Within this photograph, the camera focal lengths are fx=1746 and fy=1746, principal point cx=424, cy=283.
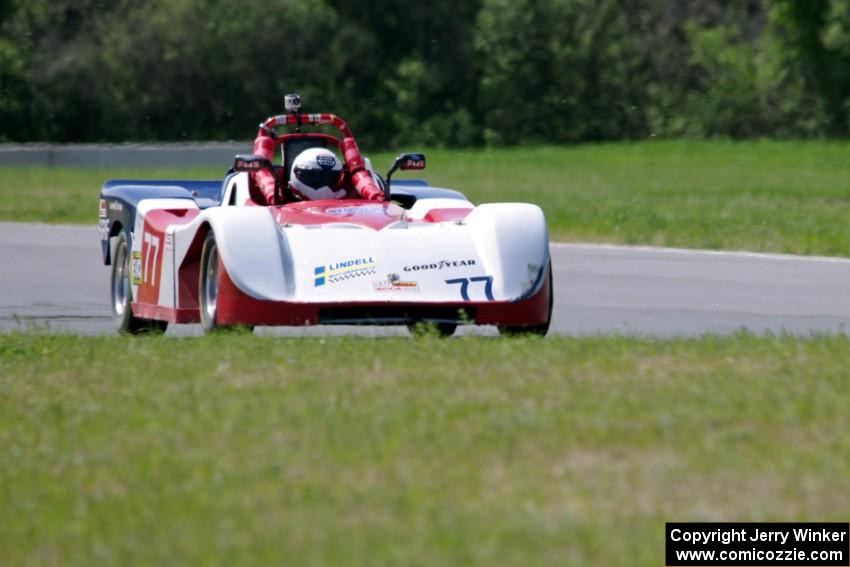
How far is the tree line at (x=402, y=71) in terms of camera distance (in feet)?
152

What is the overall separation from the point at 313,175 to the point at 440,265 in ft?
6.18

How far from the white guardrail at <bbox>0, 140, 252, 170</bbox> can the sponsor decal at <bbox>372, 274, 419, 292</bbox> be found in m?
26.2

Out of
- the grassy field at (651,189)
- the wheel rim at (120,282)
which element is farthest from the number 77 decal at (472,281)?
the grassy field at (651,189)

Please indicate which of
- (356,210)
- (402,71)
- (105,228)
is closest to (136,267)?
(105,228)

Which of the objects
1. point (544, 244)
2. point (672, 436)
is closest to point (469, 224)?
point (544, 244)

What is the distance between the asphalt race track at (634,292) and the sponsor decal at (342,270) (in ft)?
3.70

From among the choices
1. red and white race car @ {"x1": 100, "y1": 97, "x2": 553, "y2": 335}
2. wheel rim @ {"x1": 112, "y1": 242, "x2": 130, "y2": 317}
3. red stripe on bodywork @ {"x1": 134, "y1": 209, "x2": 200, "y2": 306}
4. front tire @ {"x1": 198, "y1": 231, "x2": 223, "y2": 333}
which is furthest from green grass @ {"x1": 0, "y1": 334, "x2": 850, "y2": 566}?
wheel rim @ {"x1": 112, "y1": 242, "x2": 130, "y2": 317}

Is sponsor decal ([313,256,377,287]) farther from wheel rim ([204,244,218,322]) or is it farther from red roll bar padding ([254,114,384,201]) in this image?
red roll bar padding ([254,114,384,201])

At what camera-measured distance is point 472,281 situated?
9.23 meters

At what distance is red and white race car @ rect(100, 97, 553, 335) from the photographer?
9070 millimetres

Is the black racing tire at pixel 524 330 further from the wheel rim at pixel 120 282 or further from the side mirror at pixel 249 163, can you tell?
the wheel rim at pixel 120 282

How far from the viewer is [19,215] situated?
883 inches

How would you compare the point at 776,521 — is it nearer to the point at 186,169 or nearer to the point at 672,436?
the point at 672,436

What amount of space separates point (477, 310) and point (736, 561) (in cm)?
469
